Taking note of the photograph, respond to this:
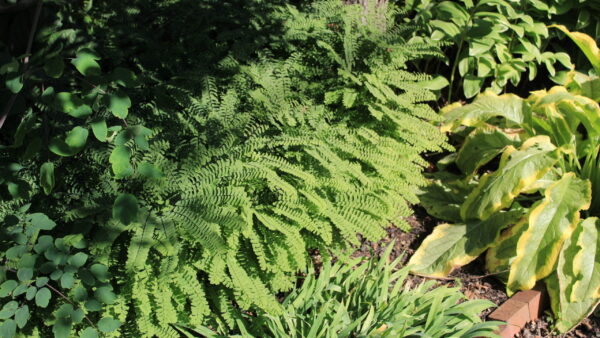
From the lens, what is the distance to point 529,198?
3.86m

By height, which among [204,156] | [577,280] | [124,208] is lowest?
[577,280]

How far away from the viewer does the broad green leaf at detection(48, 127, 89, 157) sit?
205 cm

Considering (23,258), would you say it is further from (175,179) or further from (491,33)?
(491,33)

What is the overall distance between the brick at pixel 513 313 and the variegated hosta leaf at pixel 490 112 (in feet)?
4.11

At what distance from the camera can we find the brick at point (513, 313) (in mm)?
3285

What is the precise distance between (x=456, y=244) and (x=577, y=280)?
2.31ft

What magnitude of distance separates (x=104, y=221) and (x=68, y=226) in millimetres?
313

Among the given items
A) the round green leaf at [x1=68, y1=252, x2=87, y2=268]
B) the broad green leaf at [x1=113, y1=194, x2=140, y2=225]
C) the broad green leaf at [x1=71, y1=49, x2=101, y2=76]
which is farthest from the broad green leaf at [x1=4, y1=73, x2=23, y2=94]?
the round green leaf at [x1=68, y1=252, x2=87, y2=268]

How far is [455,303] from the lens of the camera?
3.26 m

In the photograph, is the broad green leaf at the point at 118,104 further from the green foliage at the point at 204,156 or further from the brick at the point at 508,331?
the brick at the point at 508,331

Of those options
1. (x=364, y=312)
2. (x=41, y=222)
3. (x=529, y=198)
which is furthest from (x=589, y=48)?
(x=41, y=222)

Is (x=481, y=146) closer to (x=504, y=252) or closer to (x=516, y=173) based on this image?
(x=516, y=173)

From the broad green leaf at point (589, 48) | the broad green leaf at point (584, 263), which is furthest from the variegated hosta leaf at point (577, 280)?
the broad green leaf at point (589, 48)

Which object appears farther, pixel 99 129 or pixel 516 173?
pixel 516 173
